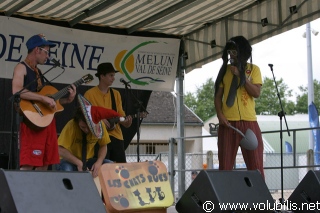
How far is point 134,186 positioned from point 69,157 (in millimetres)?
1248

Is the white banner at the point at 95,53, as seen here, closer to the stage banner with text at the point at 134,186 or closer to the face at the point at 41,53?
the face at the point at 41,53

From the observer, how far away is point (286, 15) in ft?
27.0

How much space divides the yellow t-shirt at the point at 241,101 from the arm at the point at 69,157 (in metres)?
1.55

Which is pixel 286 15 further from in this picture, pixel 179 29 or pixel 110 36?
pixel 110 36

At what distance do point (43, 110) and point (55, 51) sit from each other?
10.6 feet

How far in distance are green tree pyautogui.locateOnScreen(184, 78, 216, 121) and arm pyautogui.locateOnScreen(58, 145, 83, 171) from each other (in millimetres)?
55426

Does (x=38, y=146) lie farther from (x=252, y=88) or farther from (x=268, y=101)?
(x=268, y=101)

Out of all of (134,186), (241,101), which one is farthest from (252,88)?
(134,186)

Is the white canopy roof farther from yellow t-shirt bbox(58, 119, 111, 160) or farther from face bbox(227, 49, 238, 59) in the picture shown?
yellow t-shirt bbox(58, 119, 111, 160)

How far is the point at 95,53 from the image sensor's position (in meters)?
9.17

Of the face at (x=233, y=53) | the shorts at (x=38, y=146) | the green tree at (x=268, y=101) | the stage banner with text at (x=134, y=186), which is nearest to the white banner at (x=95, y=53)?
the shorts at (x=38, y=146)

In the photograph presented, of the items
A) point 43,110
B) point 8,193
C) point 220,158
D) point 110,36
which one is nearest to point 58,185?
point 8,193

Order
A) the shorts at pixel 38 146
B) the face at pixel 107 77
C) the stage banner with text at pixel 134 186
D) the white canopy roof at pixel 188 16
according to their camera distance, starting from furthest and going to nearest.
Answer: the white canopy roof at pixel 188 16 → the face at pixel 107 77 → the shorts at pixel 38 146 → the stage banner with text at pixel 134 186

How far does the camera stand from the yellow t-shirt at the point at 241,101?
609 cm
